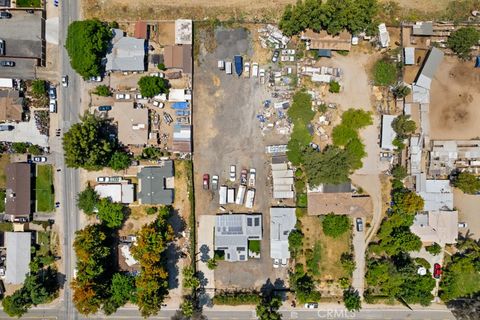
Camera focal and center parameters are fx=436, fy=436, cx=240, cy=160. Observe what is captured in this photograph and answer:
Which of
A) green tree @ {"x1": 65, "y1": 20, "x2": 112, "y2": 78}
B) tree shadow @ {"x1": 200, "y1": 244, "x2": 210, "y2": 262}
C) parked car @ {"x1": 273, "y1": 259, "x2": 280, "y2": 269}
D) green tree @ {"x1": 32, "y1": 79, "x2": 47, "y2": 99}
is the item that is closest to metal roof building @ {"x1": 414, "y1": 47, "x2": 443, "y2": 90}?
parked car @ {"x1": 273, "y1": 259, "x2": 280, "y2": 269}

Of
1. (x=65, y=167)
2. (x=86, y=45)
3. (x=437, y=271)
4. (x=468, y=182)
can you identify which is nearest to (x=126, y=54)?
(x=86, y=45)

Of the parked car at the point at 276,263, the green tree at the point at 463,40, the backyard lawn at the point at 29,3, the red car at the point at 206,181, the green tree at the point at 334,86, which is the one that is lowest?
the parked car at the point at 276,263

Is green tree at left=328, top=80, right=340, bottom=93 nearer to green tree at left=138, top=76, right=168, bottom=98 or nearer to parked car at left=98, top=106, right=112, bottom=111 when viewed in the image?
green tree at left=138, top=76, right=168, bottom=98

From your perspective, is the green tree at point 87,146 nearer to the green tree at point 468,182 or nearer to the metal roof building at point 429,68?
the metal roof building at point 429,68

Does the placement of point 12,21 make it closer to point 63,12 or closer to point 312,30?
point 63,12

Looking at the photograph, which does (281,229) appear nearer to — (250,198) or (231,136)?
(250,198)

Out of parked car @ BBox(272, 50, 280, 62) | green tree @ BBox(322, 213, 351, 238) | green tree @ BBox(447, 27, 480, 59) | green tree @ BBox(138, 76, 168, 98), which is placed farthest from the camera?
parked car @ BBox(272, 50, 280, 62)

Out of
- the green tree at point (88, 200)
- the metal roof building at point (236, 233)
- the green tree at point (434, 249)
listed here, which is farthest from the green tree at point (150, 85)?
the green tree at point (434, 249)
